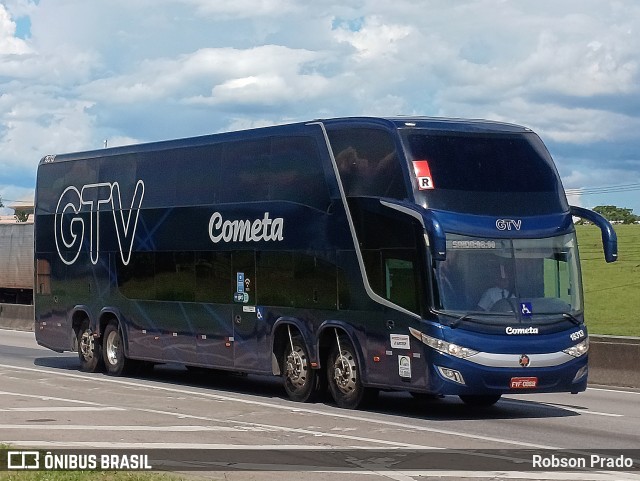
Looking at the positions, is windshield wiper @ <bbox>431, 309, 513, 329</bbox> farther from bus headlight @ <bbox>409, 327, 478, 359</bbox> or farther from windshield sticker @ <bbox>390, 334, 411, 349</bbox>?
windshield sticker @ <bbox>390, 334, 411, 349</bbox>

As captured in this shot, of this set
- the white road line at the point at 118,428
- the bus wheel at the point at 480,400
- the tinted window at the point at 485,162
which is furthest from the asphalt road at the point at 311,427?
the tinted window at the point at 485,162

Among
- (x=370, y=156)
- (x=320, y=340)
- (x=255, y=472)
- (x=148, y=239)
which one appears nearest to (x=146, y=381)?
(x=148, y=239)

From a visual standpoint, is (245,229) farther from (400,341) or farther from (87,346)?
(87,346)

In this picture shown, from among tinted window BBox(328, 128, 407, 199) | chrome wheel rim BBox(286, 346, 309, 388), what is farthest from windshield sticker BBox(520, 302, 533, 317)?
chrome wheel rim BBox(286, 346, 309, 388)

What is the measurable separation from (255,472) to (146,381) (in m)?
11.7

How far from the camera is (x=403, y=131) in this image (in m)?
17.9

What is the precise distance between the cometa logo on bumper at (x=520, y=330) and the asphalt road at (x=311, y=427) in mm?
1162

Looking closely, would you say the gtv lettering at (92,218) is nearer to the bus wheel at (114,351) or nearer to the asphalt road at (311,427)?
the bus wheel at (114,351)

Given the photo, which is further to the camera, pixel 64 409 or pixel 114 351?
pixel 114 351

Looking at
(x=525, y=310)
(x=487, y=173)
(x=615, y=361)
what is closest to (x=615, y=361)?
(x=615, y=361)

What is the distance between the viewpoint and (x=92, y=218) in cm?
2548

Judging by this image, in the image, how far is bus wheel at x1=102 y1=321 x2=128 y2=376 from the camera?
24.5 m

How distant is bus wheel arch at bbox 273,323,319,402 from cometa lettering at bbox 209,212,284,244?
1.42 meters

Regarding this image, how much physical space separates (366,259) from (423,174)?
1.56m
